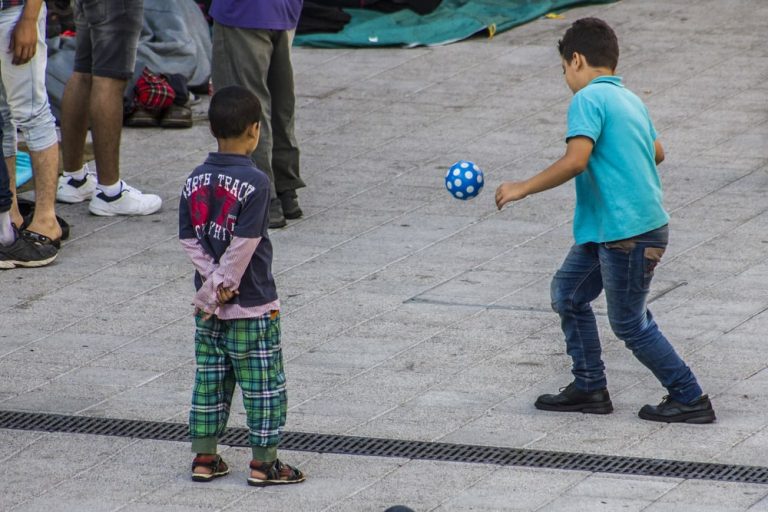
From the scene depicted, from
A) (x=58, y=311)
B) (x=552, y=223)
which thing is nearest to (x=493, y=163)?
(x=552, y=223)

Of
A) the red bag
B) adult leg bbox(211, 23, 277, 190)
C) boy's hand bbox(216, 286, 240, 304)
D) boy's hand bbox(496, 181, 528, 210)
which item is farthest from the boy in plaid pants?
the red bag

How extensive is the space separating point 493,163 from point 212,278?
13.8 feet

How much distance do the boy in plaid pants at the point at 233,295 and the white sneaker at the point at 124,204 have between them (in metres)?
3.17

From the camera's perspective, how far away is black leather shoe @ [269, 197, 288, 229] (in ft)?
25.2

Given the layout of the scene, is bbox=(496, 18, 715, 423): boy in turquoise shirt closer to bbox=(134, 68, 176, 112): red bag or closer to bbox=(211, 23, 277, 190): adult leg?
bbox=(211, 23, 277, 190): adult leg

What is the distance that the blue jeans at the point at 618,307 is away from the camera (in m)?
5.22

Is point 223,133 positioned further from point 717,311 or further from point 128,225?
point 128,225

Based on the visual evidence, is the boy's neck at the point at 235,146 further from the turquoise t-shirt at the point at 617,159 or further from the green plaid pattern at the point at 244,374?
the turquoise t-shirt at the point at 617,159

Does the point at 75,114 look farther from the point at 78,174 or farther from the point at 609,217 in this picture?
the point at 609,217

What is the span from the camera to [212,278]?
4.72m

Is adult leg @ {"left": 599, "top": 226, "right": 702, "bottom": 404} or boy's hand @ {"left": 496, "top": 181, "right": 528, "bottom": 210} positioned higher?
boy's hand @ {"left": 496, "top": 181, "right": 528, "bottom": 210}

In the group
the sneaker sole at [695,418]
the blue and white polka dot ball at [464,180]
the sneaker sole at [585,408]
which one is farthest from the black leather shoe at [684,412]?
the blue and white polka dot ball at [464,180]

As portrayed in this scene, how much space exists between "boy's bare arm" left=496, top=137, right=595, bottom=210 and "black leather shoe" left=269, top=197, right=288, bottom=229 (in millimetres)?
2748

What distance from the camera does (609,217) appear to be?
5.18 metres
